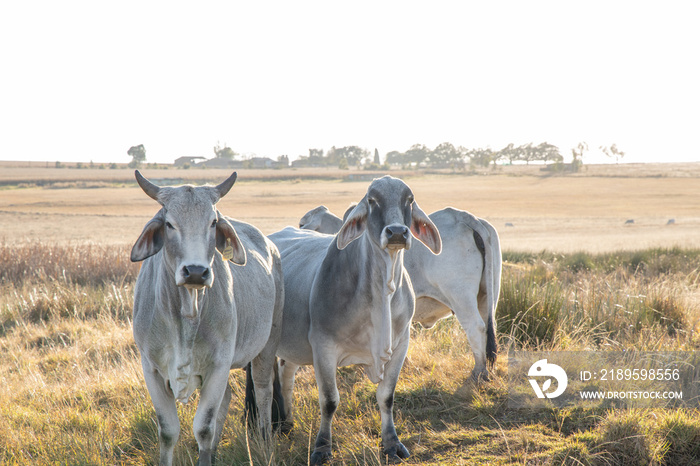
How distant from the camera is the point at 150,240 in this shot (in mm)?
3775

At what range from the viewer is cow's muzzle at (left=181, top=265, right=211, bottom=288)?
11.1 ft

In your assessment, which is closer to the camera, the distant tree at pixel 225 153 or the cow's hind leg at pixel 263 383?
the cow's hind leg at pixel 263 383

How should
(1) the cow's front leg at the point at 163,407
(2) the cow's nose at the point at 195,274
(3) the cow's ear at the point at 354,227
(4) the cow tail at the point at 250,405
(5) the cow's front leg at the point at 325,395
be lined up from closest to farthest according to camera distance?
(2) the cow's nose at the point at 195,274 < (1) the cow's front leg at the point at 163,407 < (3) the cow's ear at the point at 354,227 < (5) the cow's front leg at the point at 325,395 < (4) the cow tail at the point at 250,405

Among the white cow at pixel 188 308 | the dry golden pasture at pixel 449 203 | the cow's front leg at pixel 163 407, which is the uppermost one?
the white cow at pixel 188 308

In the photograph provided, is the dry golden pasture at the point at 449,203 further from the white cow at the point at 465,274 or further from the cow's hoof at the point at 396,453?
the cow's hoof at the point at 396,453

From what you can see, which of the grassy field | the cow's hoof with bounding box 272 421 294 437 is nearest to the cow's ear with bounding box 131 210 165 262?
the grassy field

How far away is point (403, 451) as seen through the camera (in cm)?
455

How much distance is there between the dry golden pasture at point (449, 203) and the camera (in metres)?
27.6

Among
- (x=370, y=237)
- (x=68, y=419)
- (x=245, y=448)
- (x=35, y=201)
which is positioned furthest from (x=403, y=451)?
(x=35, y=201)

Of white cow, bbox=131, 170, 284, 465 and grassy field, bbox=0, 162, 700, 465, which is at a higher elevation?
white cow, bbox=131, 170, 284, 465

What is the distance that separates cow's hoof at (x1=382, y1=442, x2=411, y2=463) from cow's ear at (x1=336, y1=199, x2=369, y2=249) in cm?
161

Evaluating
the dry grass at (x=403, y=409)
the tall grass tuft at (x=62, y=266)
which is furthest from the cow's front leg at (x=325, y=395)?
the tall grass tuft at (x=62, y=266)

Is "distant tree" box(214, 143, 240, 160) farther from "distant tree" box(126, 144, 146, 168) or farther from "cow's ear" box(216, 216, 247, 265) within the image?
"cow's ear" box(216, 216, 247, 265)

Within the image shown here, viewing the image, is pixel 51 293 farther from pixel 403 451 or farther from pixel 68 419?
pixel 403 451
